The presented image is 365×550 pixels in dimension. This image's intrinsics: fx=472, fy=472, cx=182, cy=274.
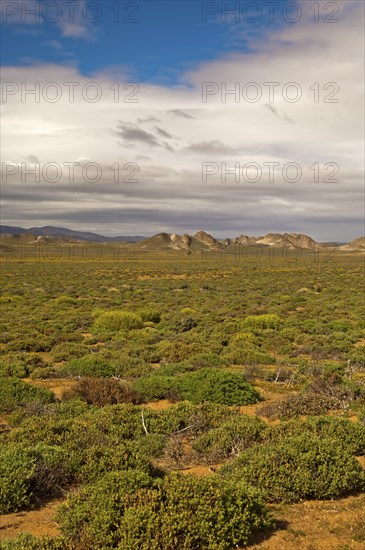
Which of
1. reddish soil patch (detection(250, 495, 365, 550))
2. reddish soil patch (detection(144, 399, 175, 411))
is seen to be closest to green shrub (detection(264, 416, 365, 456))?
reddish soil patch (detection(250, 495, 365, 550))

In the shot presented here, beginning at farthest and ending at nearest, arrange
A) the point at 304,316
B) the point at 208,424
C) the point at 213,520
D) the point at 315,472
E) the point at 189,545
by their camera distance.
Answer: the point at 304,316, the point at 208,424, the point at 315,472, the point at 213,520, the point at 189,545

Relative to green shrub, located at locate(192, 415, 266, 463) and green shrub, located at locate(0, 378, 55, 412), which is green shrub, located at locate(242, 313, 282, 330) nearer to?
green shrub, located at locate(0, 378, 55, 412)

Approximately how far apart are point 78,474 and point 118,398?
11.8 ft

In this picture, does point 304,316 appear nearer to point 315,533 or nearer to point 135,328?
point 135,328

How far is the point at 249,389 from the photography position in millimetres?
10242

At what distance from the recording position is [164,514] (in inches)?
175

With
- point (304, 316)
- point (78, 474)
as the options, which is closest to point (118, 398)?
point (78, 474)

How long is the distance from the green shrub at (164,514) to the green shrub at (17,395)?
4.63 m

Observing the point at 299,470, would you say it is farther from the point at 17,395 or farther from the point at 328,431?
the point at 17,395

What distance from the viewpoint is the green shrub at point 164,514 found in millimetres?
4336

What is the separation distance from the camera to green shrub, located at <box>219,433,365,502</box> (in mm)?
5586

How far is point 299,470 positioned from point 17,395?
20.0ft

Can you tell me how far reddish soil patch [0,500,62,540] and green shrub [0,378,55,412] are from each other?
3.92m

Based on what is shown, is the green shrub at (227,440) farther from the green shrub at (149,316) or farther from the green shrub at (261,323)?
the green shrub at (149,316)
